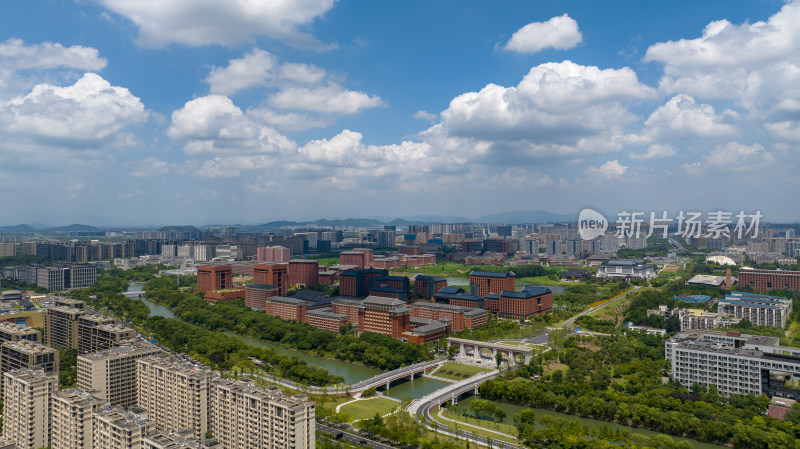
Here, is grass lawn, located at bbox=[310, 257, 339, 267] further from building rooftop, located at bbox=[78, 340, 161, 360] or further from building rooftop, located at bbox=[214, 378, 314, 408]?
building rooftop, located at bbox=[214, 378, 314, 408]

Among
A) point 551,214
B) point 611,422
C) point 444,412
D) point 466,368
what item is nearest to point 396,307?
point 466,368

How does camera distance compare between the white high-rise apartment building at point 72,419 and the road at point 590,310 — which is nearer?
the white high-rise apartment building at point 72,419

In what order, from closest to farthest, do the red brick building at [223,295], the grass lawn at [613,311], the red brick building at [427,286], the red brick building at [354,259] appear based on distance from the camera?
the grass lawn at [613,311], the red brick building at [223,295], the red brick building at [427,286], the red brick building at [354,259]

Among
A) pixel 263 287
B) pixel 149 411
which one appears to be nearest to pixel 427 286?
pixel 263 287

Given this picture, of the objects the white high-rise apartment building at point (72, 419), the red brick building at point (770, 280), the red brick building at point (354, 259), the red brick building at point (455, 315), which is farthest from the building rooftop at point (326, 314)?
the red brick building at point (770, 280)

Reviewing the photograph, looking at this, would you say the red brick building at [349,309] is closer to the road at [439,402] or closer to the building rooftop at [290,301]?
the building rooftop at [290,301]

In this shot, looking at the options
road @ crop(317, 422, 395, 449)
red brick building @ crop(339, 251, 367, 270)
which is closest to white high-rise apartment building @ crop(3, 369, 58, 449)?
road @ crop(317, 422, 395, 449)

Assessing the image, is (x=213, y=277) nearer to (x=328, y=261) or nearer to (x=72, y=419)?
(x=328, y=261)
